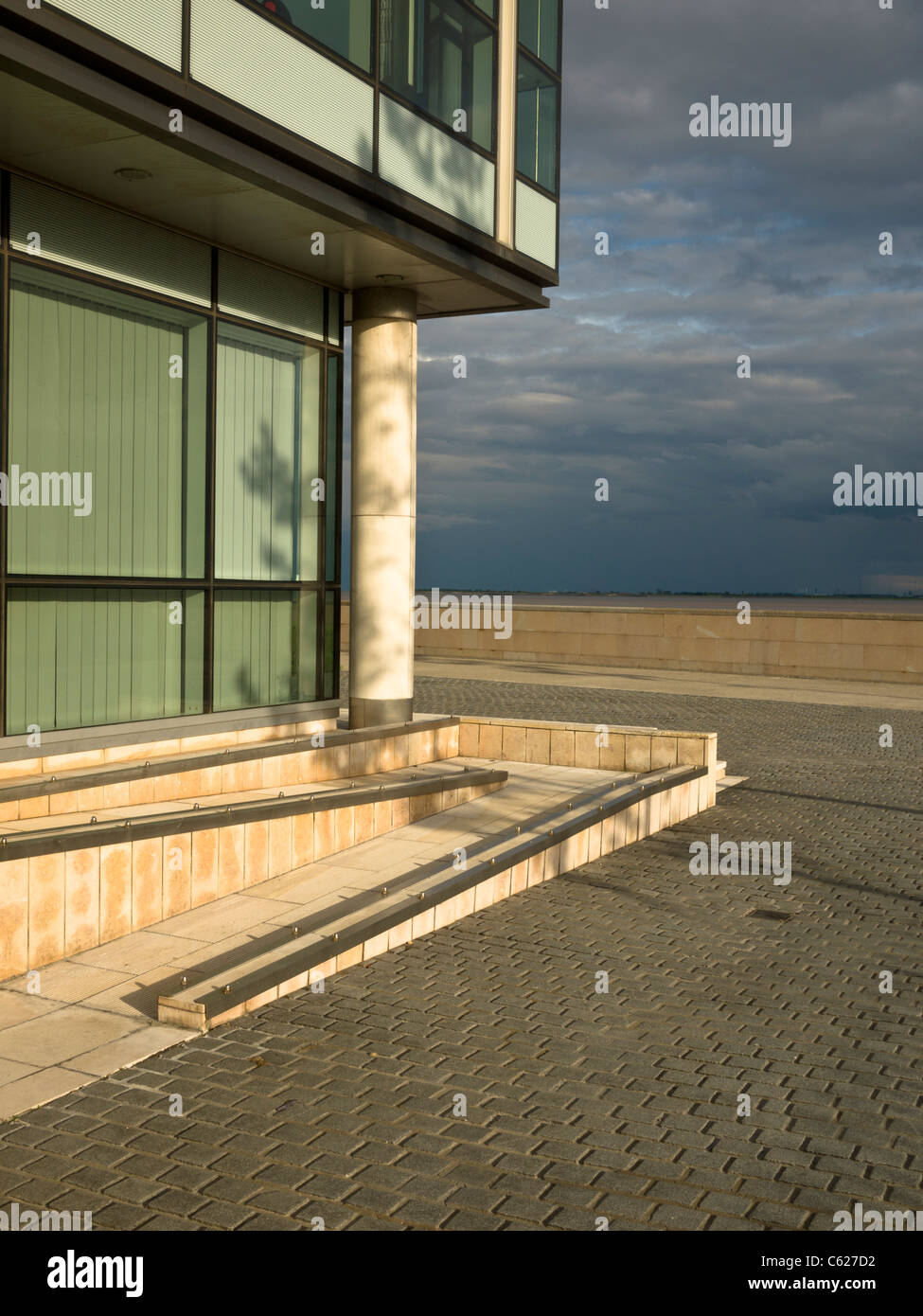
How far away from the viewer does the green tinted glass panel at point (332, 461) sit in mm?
13250

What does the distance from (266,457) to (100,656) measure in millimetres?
3057

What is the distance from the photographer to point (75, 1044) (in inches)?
232

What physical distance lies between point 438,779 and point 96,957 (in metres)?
4.44

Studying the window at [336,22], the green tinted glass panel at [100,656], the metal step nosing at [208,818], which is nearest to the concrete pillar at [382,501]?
the metal step nosing at [208,818]

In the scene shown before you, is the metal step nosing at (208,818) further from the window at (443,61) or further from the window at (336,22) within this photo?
the window at (443,61)

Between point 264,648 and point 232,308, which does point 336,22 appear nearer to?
point 232,308

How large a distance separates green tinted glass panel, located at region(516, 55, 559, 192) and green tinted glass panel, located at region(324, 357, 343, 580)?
3155 mm

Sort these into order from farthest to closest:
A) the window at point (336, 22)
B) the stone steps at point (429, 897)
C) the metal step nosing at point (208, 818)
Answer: the window at point (336, 22) < the metal step nosing at point (208, 818) < the stone steps at point (429, 897)

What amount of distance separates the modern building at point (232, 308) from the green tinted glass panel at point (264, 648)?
→ 0.10ft

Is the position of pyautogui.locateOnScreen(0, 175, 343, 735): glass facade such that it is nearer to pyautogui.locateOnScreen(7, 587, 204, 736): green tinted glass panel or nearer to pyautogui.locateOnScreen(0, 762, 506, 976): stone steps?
pyautogui.locateOnScreen(7, 587, 204, 736): green tinted glass panel

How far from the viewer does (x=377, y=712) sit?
43.5 feet

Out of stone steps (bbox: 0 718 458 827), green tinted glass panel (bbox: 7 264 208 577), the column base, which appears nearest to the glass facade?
green tinted glass panel (bbox: 7 264 208 577)

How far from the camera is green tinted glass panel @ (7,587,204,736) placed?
9.62 m
